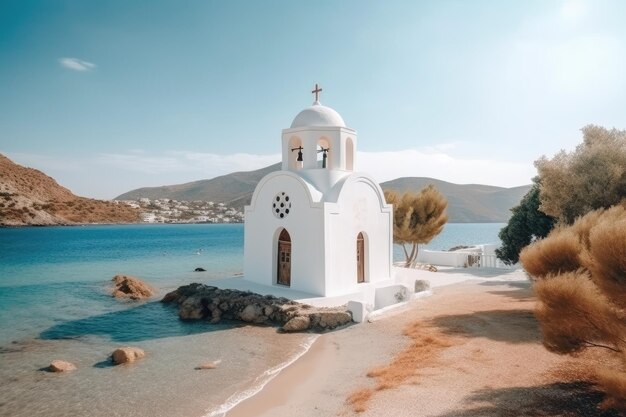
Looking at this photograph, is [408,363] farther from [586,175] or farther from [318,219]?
[586,175]

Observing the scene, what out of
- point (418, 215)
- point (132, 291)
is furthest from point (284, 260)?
point (418, 215)

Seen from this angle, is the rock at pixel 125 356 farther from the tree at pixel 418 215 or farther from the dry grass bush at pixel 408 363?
the tree at pixel 418 215

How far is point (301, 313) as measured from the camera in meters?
12.2

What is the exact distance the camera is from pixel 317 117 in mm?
16078

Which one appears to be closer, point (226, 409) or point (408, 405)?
point (408, 405)

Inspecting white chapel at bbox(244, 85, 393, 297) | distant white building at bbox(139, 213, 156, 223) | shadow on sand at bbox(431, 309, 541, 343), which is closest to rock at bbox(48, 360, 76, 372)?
white chapel at bbox(244, 85, 393, 297)

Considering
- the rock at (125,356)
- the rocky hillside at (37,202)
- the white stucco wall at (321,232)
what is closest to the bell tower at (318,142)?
the white stucco wall at (321,232)

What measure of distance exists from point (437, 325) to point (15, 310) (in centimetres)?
1879

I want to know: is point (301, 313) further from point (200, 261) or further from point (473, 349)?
point (200, 261)

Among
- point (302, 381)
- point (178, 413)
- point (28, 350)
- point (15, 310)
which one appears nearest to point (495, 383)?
point (302, 381)

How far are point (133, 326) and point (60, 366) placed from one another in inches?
169

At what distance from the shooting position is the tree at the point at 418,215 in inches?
931

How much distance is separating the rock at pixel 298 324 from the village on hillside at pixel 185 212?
505ft

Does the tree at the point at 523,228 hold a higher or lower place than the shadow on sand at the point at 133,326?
higher
